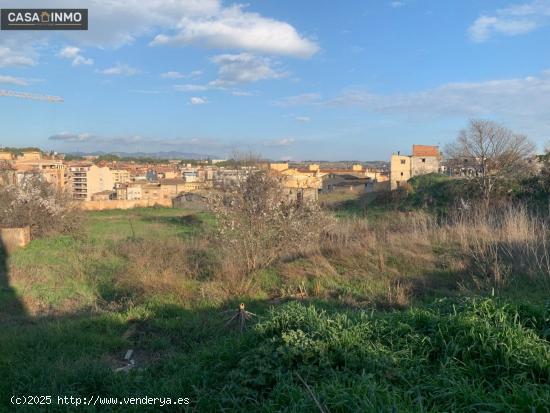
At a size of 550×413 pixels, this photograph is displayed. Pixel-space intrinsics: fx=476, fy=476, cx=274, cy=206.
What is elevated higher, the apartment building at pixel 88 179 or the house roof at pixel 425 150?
the house roof at pixel 425 150

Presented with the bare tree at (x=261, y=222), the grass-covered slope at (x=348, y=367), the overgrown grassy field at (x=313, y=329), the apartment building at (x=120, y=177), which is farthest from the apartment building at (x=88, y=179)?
the grass-covered slope at (x=348, y=367)

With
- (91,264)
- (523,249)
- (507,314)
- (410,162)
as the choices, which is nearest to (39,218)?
(91,264)

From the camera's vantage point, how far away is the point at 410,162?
58.6m

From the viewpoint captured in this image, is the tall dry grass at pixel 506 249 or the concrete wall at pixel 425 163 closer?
the tall dry grass at pixel 506 249

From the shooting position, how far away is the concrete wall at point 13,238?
18592 millimetres

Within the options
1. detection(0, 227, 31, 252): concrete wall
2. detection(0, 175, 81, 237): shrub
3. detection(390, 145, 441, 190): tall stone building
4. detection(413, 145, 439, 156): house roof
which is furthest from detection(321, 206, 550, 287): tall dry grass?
detection(413, 145, 439, 156): house roof

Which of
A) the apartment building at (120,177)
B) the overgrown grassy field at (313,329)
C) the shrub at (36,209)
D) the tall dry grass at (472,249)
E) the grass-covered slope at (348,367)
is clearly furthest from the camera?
the apartment building at (120,177)

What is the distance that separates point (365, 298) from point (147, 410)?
15.4 feet
